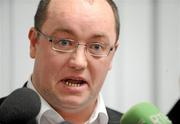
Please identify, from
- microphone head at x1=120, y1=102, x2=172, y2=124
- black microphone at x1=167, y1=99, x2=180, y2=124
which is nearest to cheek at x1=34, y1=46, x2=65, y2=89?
microphone head at x1=120, y1=102, x2=172, y2=124

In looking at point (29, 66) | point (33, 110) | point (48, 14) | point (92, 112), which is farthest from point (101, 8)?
point (29, 66)

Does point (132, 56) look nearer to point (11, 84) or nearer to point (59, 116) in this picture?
point (11, 84)

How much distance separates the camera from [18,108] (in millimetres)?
806

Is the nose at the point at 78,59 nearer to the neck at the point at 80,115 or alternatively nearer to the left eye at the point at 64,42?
the left eye at the point at 64,42

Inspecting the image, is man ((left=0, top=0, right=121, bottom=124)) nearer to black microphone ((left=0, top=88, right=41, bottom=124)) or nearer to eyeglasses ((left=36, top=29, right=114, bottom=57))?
eyeglasses ((left=36, top=29, right=114, bottom=57))

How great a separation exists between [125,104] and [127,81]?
0.52 ft

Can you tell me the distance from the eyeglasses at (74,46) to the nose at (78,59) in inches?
0.6

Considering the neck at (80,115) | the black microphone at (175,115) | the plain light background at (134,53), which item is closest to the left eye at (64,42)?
the neck at (80,115)

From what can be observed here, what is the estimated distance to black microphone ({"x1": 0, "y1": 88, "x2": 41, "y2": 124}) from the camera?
787mm

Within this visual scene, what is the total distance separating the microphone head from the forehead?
1.07ft

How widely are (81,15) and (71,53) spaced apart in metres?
0.13

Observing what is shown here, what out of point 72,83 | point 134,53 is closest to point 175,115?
point 72,83

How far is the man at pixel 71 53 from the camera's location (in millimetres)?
1157

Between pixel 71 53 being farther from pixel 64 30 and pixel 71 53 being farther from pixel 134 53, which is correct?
pixel 134 53
